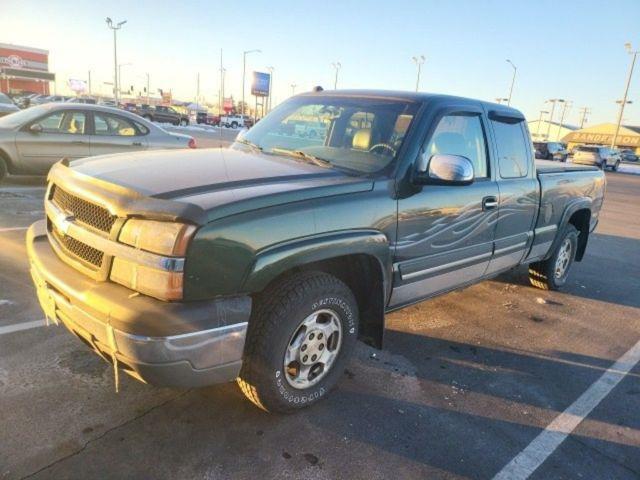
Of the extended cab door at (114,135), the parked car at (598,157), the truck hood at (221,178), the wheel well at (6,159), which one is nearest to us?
the truck hood at (221,178)

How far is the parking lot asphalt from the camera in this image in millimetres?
2541

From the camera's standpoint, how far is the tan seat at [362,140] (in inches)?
138

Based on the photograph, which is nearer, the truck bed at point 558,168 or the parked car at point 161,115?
the truck bed at point 558,168

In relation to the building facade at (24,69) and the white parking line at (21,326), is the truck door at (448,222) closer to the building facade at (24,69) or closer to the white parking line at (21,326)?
the white parking line at (21,326)

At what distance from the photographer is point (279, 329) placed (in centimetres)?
264

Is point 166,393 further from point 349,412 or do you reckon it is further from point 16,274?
point 16,274

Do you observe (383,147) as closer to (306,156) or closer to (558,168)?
(306,156)

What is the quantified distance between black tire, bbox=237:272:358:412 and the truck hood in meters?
0.49

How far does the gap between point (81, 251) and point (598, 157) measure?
3864 cm

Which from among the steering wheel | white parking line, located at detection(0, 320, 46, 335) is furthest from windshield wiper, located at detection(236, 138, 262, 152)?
white parking line, located at detection(0, 320, 46, 335)

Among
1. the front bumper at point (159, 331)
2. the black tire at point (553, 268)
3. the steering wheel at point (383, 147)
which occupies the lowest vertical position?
the black tire at point (553, 268)

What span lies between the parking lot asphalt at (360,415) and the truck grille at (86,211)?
1.06m

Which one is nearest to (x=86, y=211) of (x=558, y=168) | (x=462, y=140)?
(x=462, y=140)

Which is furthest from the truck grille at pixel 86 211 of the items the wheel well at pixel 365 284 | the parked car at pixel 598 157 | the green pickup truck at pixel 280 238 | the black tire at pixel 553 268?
the parked car at pixel 598 157
